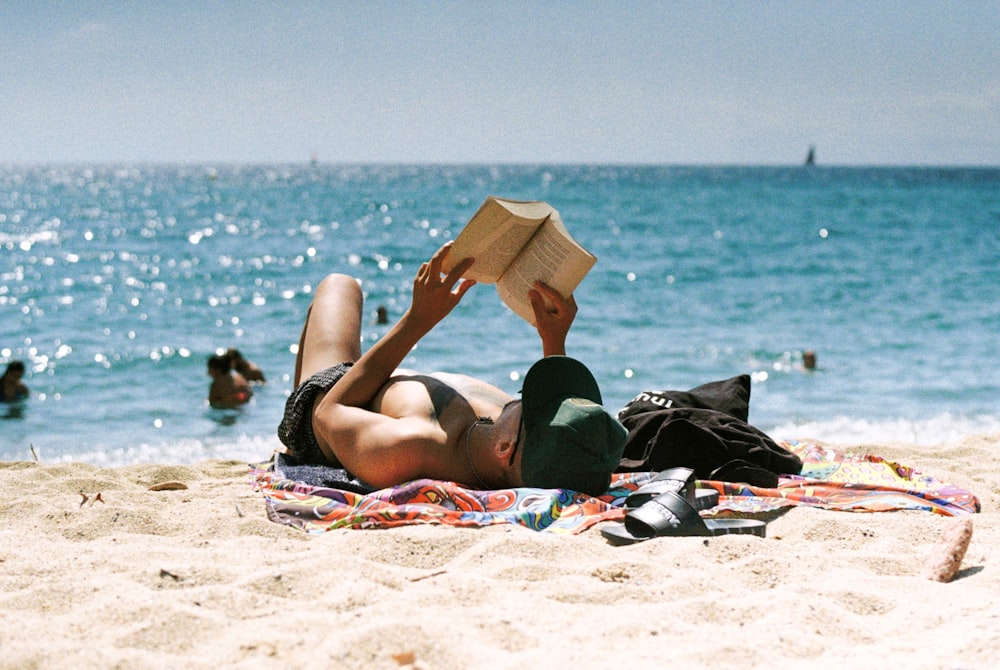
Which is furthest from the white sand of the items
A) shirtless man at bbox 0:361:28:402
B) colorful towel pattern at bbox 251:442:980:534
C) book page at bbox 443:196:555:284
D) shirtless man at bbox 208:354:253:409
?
shirtless man at bbox 0:361:28:402

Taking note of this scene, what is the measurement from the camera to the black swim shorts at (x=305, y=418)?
14.2 ft

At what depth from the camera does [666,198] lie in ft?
153

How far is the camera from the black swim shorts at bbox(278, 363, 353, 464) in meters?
4.32

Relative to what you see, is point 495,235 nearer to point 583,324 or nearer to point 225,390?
point 225,390

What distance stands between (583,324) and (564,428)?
9.55 metres

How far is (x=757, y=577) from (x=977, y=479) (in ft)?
7.45

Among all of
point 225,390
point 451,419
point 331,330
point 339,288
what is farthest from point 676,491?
point 225,390

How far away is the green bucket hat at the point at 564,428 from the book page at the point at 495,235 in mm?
531

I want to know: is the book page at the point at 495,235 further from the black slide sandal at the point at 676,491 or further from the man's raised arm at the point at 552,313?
the black slide sandal at the point at 676,491

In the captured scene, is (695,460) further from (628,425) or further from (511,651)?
(511,651)

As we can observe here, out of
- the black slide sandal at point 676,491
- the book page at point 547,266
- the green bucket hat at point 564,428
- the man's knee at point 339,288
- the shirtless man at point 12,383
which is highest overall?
the book page at point 547,266

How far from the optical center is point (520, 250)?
3969 mm

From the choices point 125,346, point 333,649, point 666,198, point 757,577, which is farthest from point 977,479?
point 666,198

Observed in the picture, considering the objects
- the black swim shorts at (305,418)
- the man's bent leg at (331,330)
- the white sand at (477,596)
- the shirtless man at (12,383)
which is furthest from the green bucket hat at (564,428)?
the shirtless man at (12,383)
